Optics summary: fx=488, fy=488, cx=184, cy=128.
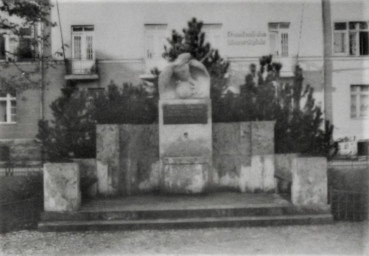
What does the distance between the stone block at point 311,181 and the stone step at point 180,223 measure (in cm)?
33

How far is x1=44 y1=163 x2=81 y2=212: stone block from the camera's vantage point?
7.95m

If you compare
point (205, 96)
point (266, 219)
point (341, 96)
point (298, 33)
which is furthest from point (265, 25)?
point (266, 219)

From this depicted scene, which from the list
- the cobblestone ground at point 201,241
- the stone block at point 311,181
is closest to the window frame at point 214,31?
the stone block at point 311,181

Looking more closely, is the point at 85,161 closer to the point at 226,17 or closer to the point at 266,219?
the point at 266,219

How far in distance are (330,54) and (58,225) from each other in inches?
815

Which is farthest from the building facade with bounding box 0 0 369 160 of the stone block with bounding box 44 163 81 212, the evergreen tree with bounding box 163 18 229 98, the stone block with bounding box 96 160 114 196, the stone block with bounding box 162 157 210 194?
the stone block with bounding box 44 163 81 212

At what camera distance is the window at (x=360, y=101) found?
2522 centimetres

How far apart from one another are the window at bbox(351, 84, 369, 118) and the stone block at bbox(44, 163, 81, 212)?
802 inches

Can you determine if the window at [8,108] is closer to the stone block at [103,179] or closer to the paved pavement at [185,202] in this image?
the stone block at [103,179]

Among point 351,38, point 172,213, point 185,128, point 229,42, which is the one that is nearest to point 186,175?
point 185,128

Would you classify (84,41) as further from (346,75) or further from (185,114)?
(185,114)

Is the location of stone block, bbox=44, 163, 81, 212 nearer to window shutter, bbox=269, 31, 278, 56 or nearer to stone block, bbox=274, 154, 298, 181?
stone block, bbox=274, 154, 298, 181

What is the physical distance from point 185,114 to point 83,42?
16912 mm

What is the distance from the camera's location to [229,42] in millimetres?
25094
